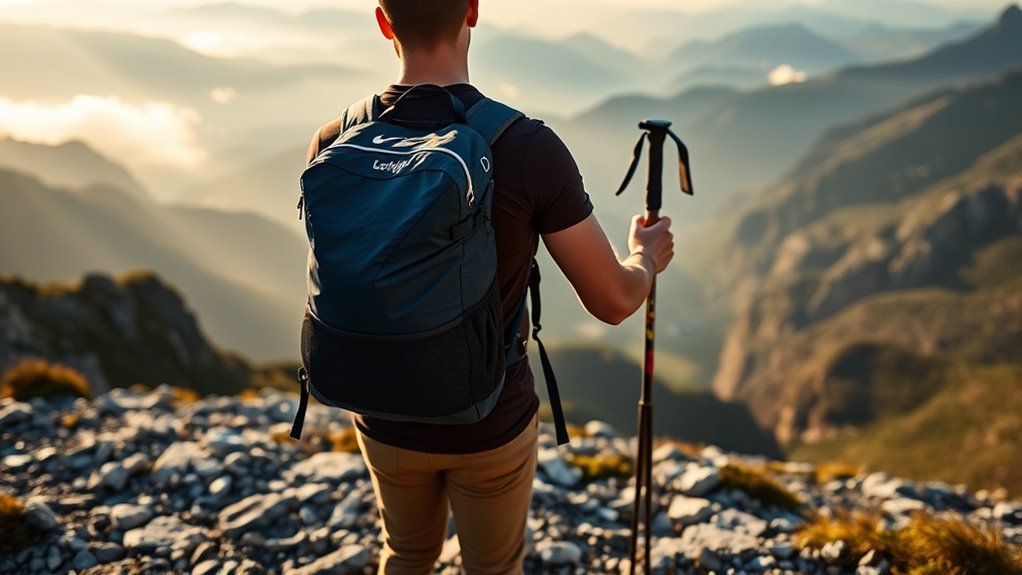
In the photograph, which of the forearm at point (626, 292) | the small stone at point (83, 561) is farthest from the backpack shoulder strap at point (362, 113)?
the small stone at point (83, 561)

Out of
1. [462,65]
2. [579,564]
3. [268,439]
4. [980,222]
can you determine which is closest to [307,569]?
[579,564]

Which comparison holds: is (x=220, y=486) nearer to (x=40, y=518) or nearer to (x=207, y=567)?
(x=207, y=567)

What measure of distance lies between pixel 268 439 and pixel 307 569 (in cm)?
340

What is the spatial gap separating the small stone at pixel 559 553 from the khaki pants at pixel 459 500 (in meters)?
2.38

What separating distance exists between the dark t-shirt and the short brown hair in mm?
226

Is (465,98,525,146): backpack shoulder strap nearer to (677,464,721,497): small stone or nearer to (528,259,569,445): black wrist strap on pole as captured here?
(528,259,569,445): black wrist strap on pole

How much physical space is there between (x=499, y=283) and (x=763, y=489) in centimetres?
564

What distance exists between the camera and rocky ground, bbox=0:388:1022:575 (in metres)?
5.71

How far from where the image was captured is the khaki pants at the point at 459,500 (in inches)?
129

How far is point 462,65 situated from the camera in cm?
304

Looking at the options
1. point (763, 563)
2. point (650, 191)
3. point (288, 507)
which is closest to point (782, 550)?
point (763, 563)

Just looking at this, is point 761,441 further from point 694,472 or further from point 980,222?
point 694,472

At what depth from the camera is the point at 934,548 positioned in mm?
4949

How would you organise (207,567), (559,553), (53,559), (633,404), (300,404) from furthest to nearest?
(633,404) < (559,553) < (207,567) < (53,559) < (300,404)
